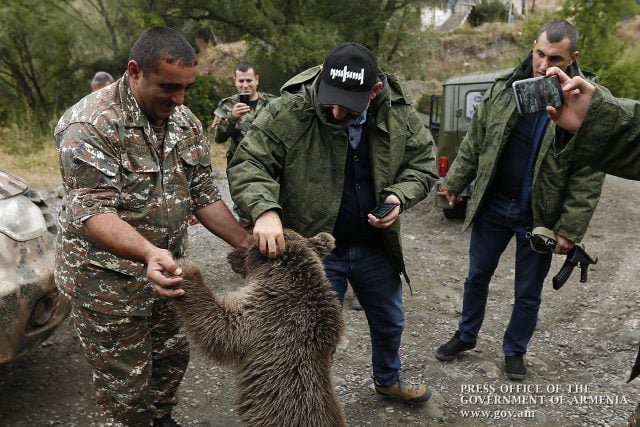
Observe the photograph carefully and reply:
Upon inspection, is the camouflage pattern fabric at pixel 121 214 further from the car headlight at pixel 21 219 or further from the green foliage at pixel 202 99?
the green foliage at pixel 202 99

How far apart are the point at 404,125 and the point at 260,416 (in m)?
1.84

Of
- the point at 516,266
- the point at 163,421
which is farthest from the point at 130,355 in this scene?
the point at 516,266

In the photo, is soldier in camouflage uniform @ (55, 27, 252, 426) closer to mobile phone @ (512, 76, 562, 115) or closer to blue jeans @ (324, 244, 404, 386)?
blue jeans @ (324, 244, 404, 386)

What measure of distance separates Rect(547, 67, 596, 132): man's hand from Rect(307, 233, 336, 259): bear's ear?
1.27 meters

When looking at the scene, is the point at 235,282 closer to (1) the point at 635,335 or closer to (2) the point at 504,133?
(2) the point at 504,133

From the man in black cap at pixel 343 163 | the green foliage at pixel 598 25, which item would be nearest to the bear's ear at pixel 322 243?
the man in black cap at pixel 343 163

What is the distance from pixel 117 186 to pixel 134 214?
0.21m

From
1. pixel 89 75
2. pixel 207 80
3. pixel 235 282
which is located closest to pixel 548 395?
pixel 235 282

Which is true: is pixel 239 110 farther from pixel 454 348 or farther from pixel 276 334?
pixel 276 334

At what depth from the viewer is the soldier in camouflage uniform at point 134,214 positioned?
8.27 feet

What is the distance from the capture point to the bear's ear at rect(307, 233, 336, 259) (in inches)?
115

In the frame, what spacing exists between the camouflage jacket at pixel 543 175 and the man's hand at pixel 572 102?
1.25m

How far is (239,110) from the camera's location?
20.4ft

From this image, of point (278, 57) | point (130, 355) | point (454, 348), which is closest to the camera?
point (130, 355)
